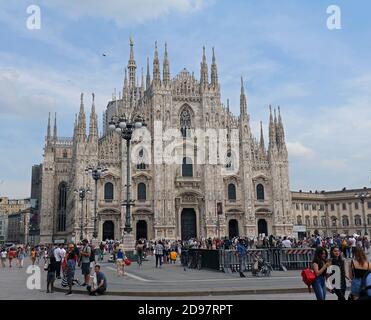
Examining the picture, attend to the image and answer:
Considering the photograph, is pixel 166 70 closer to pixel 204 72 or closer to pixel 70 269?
pixel 204 72

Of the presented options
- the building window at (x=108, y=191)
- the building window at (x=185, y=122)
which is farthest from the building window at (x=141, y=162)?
the building window at (x=185, y=122)

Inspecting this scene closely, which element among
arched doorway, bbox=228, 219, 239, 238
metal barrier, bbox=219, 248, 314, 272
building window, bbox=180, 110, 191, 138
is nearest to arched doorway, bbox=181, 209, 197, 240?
arched doorway, bbox=228, 219, 239, 238

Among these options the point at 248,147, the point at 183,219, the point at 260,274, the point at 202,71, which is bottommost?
the point at 260,274

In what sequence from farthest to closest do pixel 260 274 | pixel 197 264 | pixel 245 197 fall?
pixel 245 197 < pixel 197 264 < pixel 260 274

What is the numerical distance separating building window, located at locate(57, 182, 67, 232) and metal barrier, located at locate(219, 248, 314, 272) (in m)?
47.6

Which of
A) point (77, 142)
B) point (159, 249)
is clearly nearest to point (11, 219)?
point (77, 142)

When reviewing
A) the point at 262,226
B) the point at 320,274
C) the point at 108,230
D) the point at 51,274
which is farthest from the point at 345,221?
the point at 320,274

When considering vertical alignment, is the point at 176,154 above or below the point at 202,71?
below

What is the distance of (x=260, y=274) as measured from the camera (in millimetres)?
18172
